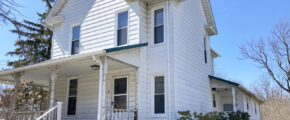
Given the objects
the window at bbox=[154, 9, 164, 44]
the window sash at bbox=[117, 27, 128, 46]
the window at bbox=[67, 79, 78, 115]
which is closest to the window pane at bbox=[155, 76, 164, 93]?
the window at bbox=[154, 9, 164, 44]

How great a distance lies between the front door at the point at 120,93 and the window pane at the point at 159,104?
1.30 meters

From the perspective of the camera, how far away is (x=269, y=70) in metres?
26.4

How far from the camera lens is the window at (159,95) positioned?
414 inches

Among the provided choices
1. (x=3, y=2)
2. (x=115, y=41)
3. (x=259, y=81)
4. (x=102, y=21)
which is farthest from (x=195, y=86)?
(x=259, y=81)

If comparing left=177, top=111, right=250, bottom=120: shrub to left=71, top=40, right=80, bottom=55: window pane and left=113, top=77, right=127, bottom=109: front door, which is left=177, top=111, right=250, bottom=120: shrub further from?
left=71, top=40, right=80, bottom=55: window pane

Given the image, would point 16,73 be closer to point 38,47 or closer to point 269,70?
point 38,47

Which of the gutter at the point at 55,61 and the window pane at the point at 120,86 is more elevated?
the gutter at the point at 55,61

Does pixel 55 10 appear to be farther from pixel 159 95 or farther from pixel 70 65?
pixel 159 95

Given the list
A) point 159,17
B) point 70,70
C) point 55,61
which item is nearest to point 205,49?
point 159,17

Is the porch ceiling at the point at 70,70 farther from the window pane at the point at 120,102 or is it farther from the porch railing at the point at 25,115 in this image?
the porch railing at the point at 25,115

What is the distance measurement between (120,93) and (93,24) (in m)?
3.56

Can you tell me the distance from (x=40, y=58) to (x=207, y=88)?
16751mm

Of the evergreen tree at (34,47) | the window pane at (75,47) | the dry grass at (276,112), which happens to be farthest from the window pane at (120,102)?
the dry grass at (276,112)

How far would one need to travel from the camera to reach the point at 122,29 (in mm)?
11625
